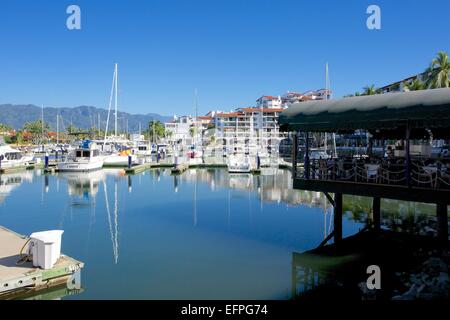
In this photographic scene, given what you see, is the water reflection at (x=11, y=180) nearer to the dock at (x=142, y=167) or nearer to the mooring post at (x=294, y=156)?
the dock at (x=142, y=167)

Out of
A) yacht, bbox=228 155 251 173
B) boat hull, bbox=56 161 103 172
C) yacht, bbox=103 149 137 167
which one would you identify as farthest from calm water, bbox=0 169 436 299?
yacht, bbox=103 149 137 167

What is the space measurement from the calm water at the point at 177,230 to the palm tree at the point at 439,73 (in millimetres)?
21660

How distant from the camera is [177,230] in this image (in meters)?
23.3

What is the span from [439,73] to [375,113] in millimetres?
40640

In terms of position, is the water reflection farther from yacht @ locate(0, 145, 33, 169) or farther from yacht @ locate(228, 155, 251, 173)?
yacht @ locate(228, 155, 251, 173)

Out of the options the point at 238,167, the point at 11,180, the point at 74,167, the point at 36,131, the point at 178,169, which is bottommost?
the point at 11,180

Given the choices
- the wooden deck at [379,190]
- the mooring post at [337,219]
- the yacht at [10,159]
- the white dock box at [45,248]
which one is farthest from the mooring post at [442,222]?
the yacht at [10,159]

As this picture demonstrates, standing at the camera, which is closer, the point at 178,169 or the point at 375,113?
the point at 375,113

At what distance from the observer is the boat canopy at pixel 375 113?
13.3 m

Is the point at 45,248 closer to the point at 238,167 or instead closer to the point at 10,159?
the point at 238,167

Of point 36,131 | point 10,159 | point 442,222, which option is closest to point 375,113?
point 442,222

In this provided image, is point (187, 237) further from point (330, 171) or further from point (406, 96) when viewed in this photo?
point (406, 96)

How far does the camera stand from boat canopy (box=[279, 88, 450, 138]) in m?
13.3
